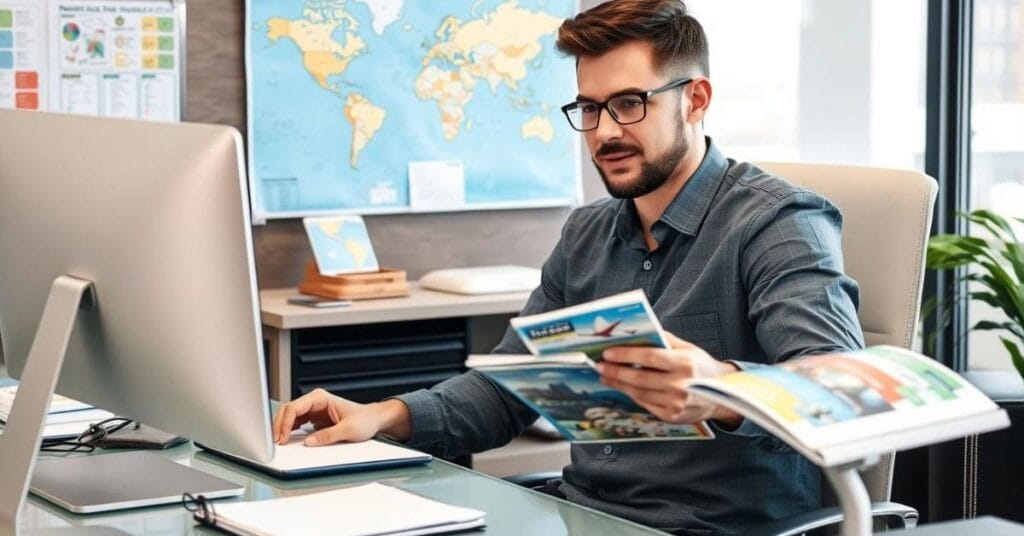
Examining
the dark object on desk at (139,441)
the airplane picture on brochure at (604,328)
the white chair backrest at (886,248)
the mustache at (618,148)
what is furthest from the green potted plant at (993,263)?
the airplane picture on brochure at (604,328)

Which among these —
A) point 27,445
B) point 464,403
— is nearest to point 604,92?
point 464,403

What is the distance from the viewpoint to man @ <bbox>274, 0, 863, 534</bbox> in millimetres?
1790

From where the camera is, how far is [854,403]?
1144 mm

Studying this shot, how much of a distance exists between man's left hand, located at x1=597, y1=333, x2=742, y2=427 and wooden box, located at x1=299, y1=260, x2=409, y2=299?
1.95 meters

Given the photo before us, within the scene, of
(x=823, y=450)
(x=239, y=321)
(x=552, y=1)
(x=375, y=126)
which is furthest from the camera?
(x=552, y=1)

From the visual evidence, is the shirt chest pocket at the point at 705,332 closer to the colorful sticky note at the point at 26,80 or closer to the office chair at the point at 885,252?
the office chair at the point at 885,252

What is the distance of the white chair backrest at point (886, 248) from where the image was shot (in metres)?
1.91

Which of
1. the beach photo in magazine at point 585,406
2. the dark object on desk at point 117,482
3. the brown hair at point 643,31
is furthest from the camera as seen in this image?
the brown hair at point 643,31

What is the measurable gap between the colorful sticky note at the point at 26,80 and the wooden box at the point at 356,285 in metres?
0.75

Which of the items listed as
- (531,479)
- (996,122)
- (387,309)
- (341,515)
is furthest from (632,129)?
(996,122)

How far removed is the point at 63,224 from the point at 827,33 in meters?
3.32

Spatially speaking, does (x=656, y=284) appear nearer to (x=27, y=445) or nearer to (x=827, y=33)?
(x=27, y=445)

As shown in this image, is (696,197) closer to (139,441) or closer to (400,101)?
(139,441)

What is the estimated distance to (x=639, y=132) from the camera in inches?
78.0
